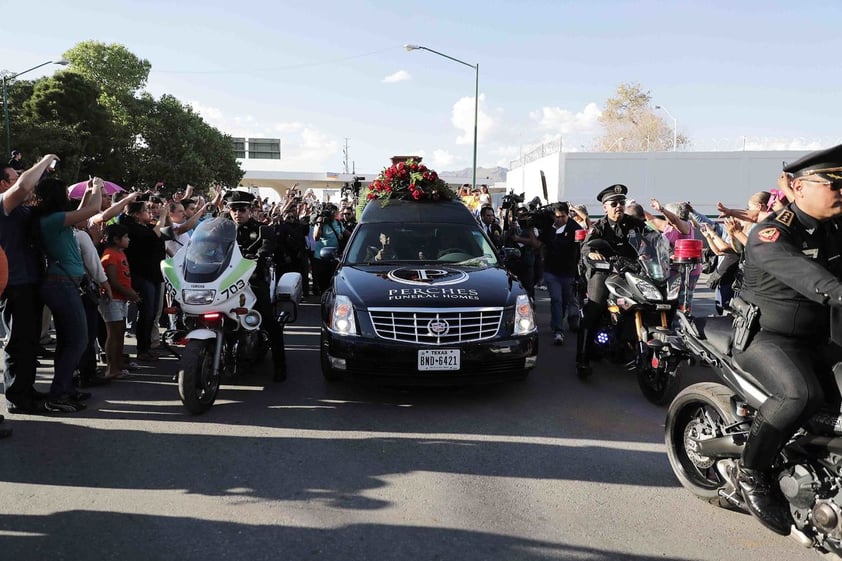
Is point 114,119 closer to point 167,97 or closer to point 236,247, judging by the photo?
point 167,97

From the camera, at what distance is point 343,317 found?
5461mm

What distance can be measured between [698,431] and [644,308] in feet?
7.58

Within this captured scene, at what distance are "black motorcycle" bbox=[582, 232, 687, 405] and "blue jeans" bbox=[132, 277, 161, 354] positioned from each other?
16.1ft

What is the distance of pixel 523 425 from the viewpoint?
200 inches

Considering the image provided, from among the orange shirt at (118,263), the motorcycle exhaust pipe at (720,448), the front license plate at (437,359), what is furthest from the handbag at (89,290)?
the motorcycle exhaust pipe at (720,448)

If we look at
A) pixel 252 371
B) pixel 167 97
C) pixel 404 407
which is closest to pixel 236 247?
pixel 252 371

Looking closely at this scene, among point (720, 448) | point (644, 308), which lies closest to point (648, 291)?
point (644, 308)

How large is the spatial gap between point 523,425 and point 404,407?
1078 mm

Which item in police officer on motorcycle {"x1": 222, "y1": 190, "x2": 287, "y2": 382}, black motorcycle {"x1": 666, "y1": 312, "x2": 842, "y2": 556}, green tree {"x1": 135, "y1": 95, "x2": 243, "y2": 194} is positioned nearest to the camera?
black motorcycle {"x1": 666, "y1": 312, "x2": 842, "y2": 556}

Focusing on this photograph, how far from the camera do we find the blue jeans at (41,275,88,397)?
16.8ft

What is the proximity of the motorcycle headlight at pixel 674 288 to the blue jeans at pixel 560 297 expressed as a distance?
279cm

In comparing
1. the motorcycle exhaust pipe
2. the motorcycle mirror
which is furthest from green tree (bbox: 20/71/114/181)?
the motorcycle exhaust pipe

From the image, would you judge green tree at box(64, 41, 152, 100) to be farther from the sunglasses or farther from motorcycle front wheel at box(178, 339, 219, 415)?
the sunglasses

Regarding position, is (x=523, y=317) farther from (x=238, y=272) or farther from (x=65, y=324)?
(x=65, y=324)
